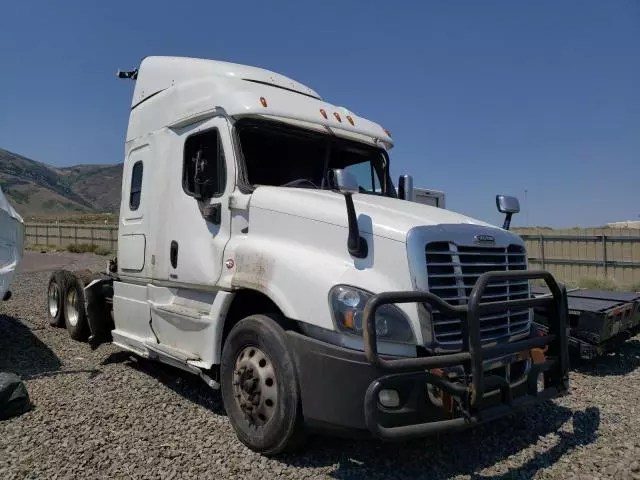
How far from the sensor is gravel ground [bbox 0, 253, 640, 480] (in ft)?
12.1

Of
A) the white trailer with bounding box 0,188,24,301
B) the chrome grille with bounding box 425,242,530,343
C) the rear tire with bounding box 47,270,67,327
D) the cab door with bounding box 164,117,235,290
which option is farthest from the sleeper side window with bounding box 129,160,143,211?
the chrome grille with bounding box 425,242,530,343

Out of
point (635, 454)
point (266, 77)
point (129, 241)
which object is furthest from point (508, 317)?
point (129, 241)

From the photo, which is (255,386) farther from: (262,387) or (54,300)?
(54,300)

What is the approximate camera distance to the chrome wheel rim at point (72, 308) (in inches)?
316

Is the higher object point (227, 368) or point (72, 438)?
point (227, 368)

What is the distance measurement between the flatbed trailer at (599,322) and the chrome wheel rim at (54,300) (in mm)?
7503

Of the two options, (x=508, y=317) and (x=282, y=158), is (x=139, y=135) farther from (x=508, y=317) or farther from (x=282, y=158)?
(x=508, y=317)

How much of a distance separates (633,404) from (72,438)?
17.6 feet

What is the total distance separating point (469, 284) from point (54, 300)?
7.73m

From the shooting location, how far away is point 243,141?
4.68 meters

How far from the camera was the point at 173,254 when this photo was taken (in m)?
5.21

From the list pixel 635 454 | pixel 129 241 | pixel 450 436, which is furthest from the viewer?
pixel 129 241

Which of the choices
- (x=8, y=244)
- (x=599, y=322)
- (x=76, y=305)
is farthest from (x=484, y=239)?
(x=76, y=305)

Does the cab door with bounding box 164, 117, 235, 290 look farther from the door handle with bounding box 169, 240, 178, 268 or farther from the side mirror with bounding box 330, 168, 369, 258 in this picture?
the side mirror with bounding box 330, 168, 369, 258
